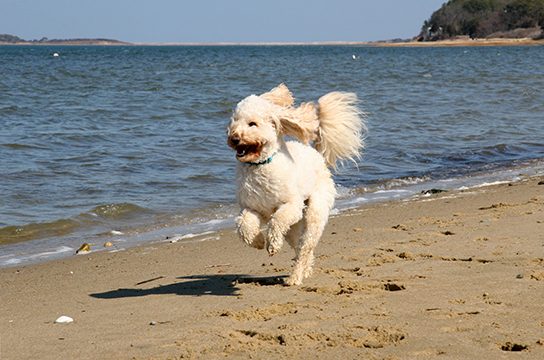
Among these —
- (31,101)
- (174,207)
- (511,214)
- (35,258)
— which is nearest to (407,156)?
(174,207)

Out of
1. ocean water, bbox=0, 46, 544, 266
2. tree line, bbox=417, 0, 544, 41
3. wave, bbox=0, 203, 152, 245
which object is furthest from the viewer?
tree line, bbox=417, 0, 544, 41

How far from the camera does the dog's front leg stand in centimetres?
590

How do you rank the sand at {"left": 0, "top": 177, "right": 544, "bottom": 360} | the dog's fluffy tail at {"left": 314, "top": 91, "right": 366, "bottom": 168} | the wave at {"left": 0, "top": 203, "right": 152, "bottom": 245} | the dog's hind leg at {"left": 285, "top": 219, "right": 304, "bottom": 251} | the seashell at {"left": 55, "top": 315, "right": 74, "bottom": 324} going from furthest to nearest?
the wave at {"left": 0, "top": 203, "right": 152, "bottom": 245} → the dog's fluffy tail at {"left": 314, "top": 91, "right": 366, "bottom": 168} → the dog's hind leg at {"left": 285, "top": 219, "right": 304, "bottom": 251} → the seashell at {"left": 55, "top": 315, "right": 74, "bottom": 324} → the sand at {"left": 0, "top": 177, "right": 544, "bottom": 360}

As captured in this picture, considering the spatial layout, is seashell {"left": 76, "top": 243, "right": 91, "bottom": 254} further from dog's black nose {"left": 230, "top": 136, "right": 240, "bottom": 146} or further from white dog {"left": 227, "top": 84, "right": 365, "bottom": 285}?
dog's black nose {"left": 230, "top": 136, "right": 240, "bottom": 146}

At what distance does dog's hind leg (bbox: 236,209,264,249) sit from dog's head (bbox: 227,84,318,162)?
Answer: 14.6 inches

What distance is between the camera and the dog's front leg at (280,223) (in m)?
5.90

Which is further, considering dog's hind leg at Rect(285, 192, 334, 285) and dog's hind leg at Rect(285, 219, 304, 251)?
dog's hind leg at Rect(285, 219, 304, 251)

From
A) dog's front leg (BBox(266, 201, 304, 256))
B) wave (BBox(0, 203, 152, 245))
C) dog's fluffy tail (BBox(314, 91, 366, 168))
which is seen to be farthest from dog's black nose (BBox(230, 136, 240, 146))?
wave (BBox(0, 203, 152, 245))

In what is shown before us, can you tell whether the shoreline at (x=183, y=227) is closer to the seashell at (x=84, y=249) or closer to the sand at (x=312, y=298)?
the seashell at (x=84, y=249)

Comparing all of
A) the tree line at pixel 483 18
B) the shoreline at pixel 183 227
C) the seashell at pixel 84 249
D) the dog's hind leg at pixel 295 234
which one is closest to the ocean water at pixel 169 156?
the shoreline at pixel 183 227

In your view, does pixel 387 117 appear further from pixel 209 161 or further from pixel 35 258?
pixel 35 258

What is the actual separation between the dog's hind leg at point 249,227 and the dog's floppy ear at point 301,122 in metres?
0.60

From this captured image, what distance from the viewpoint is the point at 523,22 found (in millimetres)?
146500

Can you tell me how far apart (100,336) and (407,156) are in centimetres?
1055
